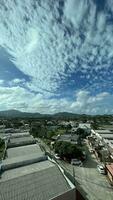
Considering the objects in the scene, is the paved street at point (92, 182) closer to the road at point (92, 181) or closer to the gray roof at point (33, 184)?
the road at point (92, 181)

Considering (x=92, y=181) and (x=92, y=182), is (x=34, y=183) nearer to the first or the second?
(x=92, y=182)

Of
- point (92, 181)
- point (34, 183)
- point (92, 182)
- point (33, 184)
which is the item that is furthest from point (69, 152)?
point (33, 184)

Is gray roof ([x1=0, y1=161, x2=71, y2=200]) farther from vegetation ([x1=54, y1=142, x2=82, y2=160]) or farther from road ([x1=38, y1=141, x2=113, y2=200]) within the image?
vegetation ([x1=54, y1=142, x2=82, y2=160])

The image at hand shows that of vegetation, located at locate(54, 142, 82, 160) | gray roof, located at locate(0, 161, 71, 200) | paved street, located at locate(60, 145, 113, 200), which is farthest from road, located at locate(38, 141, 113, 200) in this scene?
gray roof, located at locate(0, 161, 71, 200)

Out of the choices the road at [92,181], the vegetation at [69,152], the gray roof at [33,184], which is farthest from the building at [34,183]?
the vegetation at [69,152]

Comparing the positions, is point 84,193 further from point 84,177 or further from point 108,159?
point 108,159

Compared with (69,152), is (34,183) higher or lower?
lower
